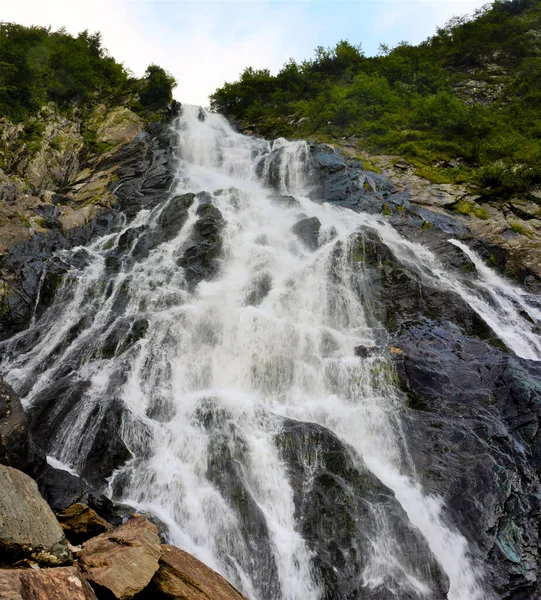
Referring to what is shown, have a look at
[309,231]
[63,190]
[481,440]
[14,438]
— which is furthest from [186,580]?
[63,190]

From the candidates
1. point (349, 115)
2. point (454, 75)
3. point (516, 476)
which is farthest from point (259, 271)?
point (454, 75)

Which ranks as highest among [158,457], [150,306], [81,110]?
[81,110]

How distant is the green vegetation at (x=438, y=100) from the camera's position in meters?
22.6

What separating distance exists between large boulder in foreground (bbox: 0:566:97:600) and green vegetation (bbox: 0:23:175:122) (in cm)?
2675

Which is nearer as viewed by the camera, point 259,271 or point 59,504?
point 59,504

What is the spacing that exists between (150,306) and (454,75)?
33734mm

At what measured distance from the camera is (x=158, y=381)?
11195mm

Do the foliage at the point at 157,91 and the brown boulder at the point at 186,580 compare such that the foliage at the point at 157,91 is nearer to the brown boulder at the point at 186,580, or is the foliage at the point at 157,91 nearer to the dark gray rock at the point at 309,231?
the dark gray rock at the point at 309,231

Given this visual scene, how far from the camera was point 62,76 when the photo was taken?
28938mm

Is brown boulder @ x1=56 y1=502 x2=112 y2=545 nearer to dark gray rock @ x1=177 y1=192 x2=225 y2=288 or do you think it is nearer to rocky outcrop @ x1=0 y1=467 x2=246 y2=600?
rocky outcrop @ x1=0 y1=467 x2=246 y2=600

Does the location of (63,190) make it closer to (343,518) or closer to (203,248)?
(203,248)

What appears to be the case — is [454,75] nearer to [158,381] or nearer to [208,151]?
[208,151]

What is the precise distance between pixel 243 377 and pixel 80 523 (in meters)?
6.14

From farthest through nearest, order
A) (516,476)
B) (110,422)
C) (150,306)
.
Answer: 1. (150,306)
2. (110,422)
3. (516,476)
